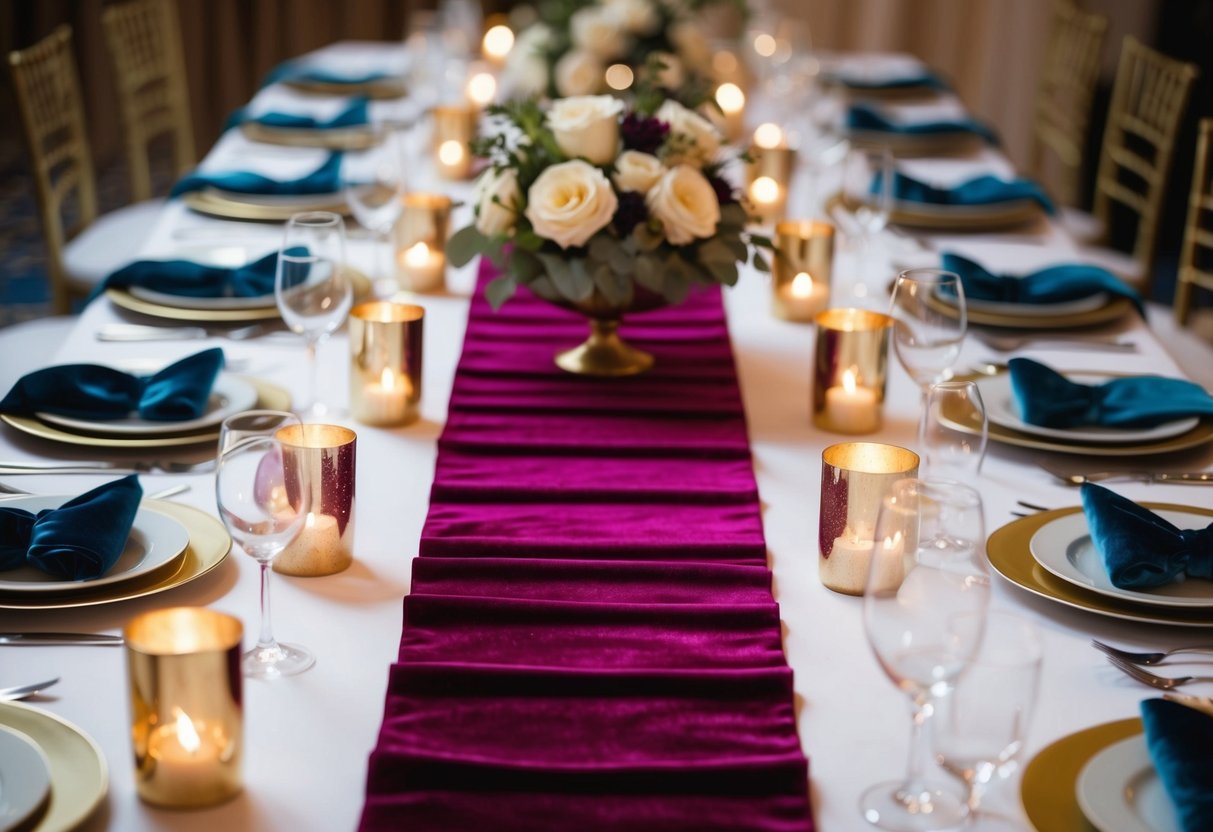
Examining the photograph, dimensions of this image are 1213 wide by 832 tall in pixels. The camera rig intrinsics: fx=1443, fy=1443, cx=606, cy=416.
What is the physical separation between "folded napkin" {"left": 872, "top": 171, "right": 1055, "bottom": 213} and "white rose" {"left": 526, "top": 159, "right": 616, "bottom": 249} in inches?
47.7

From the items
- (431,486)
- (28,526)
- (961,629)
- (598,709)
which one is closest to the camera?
(961,629)

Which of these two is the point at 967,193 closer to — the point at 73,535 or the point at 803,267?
the point at 803,267

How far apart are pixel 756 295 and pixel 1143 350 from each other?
2.12 feet

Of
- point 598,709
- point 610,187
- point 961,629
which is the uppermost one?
point 610,187

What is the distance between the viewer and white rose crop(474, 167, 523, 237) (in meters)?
1.94

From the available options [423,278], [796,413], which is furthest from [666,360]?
[423,278]

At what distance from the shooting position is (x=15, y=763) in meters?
1.06

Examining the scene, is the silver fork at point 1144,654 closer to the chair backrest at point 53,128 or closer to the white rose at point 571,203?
the white rose at point 571,203

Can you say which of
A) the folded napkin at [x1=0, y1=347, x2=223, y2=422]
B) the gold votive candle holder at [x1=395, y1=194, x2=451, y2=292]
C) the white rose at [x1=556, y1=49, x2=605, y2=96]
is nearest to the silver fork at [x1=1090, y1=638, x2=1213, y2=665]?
the folded napkin at [x1=0, y1=347, x2=223, y2=422]

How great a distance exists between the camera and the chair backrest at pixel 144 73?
4.06m

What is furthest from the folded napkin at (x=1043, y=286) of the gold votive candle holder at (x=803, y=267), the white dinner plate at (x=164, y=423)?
the white dinner plate at (x=164, y=423)

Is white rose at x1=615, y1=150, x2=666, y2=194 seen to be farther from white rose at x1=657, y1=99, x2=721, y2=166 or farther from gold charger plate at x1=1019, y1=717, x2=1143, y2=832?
gold charger plate at x1=1019, y1=717, x2=1143, y2=832

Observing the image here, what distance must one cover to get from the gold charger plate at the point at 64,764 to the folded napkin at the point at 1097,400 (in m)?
1.22

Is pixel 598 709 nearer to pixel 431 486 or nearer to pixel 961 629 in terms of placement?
pixel 961 629
